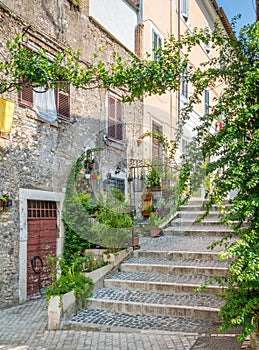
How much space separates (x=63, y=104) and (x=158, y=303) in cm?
535

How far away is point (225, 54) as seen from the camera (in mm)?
5328

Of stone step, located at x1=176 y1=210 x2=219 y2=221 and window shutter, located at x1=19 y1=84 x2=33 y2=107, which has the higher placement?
window shutter, located at x1=19 y1=84 x2=33 y2=107

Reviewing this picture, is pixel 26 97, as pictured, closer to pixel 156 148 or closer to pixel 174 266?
pixel 174 266

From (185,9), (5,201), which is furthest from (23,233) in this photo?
(185,9)

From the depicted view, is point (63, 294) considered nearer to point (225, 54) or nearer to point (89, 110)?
point (225, 54)

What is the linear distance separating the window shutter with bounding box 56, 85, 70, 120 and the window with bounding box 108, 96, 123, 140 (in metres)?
1.79

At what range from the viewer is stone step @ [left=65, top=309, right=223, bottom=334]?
5.64m

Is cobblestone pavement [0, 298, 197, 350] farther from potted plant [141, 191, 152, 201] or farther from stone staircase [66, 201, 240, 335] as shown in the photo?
potted plant [141, 191, 152, 201]

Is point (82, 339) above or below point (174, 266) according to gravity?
below

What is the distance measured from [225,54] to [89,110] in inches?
230

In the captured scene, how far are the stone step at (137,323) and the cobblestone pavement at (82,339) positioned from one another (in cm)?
9

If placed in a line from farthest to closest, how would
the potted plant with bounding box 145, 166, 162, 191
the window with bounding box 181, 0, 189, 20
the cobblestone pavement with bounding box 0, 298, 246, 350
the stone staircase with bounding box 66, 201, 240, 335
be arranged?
the window with bounding box 181, 0, 189, 20 → the potted plant with bounding box 145, 166, 162, 191 → the stone staircase with bounding box 66, 201, 240, 335 → the cobblestone pavement with bounding box 0, 298, 246, 350

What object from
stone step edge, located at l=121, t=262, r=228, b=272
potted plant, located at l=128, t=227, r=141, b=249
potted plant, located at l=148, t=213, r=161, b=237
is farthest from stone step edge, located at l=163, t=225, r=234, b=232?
stone step edge, located at l=121, t=262, r=228, b=272

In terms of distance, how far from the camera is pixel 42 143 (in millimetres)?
9031
